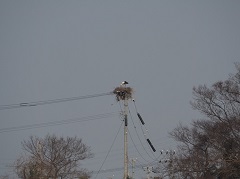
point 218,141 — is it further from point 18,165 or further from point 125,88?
point 18,165

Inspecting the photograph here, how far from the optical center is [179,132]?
4922cm

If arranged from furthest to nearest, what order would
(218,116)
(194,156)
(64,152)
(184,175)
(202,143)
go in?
(64,152) → (202,143) → (194,156) → (184,175) → (218,116)

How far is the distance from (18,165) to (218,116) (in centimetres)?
2077

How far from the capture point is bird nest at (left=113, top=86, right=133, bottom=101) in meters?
26.3

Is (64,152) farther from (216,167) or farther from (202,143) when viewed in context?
(216,167)

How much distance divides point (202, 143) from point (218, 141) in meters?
7.91

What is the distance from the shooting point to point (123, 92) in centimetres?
2631

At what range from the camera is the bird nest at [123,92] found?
26.3 meters

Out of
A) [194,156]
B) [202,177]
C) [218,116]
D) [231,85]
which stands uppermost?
[231,85]

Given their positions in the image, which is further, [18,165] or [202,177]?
[202,177]

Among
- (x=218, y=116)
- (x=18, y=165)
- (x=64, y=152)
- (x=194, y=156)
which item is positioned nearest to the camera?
(x=18, y=165)

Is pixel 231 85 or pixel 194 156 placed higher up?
pixel 231 85

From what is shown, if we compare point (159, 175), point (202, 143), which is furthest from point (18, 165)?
point (202, 143)

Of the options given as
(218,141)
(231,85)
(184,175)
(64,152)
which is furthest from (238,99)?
(64,152)
